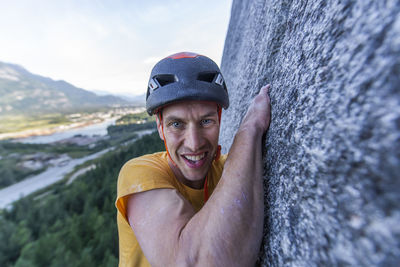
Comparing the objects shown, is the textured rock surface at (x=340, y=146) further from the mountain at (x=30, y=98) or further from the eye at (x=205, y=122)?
the mountain at (x=30, y=98)

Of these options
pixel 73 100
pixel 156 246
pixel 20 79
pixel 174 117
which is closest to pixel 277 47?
pixel 174 117

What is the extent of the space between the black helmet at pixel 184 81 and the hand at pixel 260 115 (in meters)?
0.38

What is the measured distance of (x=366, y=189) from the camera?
1.54ft

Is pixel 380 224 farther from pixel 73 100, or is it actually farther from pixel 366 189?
pixel 73 100

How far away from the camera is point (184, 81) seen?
5.00ft

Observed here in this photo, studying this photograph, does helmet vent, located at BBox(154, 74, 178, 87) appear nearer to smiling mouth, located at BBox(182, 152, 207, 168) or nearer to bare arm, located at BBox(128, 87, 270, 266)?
smiling mouth, located at BBox(182, 152, 207, 168)

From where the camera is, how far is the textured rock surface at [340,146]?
43 centimetres

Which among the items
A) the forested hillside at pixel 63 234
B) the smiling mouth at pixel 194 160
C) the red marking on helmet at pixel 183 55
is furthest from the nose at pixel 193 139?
the forested hillside at pixel 63 234

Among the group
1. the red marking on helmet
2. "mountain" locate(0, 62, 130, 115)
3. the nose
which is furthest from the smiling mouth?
"mountain" locate(0, 62, 130, 115)

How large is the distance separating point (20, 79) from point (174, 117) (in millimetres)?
133654

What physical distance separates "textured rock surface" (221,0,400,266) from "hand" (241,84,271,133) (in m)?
0.26

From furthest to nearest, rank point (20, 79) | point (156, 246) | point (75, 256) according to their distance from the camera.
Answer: point (20, 79) → point (75, 256) → point (156, 246)

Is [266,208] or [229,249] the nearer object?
[229,249]

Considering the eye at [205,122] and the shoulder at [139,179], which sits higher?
the eye at [205,122]
